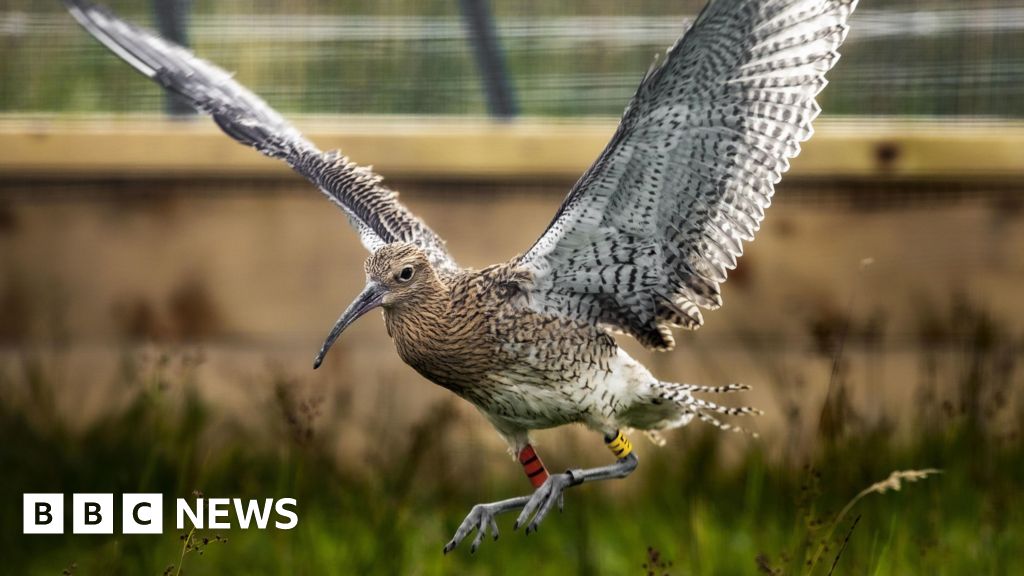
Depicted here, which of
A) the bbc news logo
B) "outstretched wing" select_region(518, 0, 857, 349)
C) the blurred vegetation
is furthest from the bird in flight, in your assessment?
the bbc news logo

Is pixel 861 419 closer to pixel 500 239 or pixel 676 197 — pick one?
pixel 500 239

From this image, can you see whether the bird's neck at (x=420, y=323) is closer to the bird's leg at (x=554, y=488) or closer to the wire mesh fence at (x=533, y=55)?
the bird's leg at (x=554, y=488)

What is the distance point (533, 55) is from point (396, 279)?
317 centimetres

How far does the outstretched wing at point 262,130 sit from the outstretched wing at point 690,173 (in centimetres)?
49

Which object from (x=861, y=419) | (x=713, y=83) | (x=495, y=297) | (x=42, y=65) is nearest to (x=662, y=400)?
(x=495, y=297)

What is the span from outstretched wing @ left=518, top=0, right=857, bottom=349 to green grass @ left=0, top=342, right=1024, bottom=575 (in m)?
1.10

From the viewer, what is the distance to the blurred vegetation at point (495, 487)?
→ 441 cm

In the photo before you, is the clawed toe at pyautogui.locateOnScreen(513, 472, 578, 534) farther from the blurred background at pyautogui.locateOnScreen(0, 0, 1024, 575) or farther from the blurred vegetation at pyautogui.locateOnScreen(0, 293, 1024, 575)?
the blurred background at pyautogui.locateOnScreen(0, 0, 1024, 575)

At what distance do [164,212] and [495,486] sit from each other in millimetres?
1971

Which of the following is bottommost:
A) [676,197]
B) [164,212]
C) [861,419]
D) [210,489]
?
[210,489]

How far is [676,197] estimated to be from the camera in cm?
307

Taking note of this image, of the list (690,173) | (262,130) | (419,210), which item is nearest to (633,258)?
(690,173)

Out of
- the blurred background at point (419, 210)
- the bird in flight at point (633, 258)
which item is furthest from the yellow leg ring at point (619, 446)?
the blurred background at point (419, 210)

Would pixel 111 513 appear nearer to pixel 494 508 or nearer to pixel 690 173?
pixel 494 508
